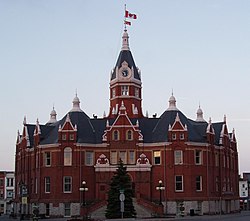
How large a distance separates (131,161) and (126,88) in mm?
14622

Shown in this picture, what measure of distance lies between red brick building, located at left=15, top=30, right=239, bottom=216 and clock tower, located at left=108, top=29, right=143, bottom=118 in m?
4.54

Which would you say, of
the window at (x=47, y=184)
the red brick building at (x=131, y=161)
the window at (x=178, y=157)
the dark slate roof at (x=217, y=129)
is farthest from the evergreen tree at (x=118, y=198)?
the dark slate roof at (x=217, y=129)

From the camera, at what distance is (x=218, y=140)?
86000 mm

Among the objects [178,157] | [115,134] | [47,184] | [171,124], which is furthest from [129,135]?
[47,184]

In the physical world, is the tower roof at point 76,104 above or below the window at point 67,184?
above

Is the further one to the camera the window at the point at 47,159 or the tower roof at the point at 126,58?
the tower roof at the point at 126,58

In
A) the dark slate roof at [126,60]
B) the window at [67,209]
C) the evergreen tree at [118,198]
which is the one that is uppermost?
the dark slate roof at [126,60]

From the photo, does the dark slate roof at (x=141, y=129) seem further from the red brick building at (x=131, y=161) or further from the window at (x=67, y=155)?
the window at (x=67, y=155)

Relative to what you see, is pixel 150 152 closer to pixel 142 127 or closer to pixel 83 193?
pixel 142 127

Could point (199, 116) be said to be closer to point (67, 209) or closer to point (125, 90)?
point (125, 90)

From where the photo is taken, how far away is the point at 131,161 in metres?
79.4

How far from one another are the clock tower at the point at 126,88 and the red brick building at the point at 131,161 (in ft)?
14.9

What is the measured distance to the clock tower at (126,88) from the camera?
3494 inches

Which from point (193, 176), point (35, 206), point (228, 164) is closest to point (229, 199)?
point (228, 164)
